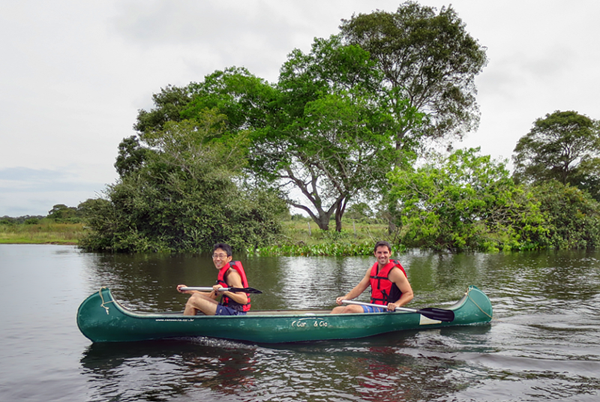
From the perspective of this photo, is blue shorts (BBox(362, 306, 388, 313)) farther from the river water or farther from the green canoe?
the river water

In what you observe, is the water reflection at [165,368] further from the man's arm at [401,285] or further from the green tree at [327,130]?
the green tree at [327,130]

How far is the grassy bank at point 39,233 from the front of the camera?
1262 inches

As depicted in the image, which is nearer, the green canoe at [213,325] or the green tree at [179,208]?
the green canoe at [213,325]

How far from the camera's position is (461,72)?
30.1m

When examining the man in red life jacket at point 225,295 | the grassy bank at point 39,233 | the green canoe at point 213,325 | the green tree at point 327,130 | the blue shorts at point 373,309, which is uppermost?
the green tree at point 327,130

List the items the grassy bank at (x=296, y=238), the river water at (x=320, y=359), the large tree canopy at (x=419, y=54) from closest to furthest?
the river water at (x=320, y=359) → the grassy bank at (x=296, y=238) → the large tree canopy at (x=419, y=54)

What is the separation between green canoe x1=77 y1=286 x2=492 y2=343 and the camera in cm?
613

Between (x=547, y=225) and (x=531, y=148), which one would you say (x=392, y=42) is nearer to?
(x=547, y=225)

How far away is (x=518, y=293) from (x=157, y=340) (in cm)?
820

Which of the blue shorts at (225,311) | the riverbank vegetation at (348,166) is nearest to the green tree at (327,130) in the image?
the riverbank vegetation at (348,166)

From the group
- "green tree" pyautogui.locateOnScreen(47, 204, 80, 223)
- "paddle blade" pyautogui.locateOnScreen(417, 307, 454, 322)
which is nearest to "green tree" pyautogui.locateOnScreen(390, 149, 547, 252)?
"paddle blade" pyautogui.locateOnScreen(417, 307, 454, 322)

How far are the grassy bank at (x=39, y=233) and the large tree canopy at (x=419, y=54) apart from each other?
25.6 m

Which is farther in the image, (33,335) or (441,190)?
(441,190)

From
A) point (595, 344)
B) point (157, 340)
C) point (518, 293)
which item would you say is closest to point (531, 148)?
point (518, 293)
